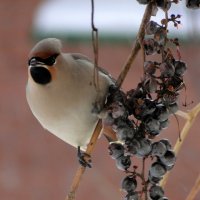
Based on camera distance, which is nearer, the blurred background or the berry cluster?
the berry cluster

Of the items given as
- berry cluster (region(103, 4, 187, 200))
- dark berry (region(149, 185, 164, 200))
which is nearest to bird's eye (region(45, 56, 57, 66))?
berry cluster (region(103, 4, 187, 200))

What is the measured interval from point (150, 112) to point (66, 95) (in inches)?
12.0

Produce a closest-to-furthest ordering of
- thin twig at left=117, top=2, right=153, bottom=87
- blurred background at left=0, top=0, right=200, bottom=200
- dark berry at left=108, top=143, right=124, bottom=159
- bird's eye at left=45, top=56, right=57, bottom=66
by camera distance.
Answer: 1. thin twig at left=117, top=2, right=153, bottom=87
2. dark berry at left=108, top=143, right=124, bottom=159
3. bird's eye at left=45, top=56, right=57, bottom=66
4. blurred background at left=0, top=0, right=200, bottom=200

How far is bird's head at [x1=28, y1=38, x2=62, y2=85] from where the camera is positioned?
41.1 inches

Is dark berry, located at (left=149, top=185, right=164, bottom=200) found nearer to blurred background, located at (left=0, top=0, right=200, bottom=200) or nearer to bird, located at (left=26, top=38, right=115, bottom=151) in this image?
bird, located at (left=26, top=38, right=115, bottom=151)

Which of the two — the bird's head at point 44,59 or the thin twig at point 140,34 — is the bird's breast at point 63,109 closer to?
the bird's head at point 44,59

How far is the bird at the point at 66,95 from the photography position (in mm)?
1127

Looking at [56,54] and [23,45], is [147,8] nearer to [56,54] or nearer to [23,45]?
[56,54]

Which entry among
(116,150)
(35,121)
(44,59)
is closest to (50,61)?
(44,59)

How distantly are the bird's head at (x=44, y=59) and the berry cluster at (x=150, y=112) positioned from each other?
0.16 meters

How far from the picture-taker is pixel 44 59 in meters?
1.07

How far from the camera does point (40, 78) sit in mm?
1126

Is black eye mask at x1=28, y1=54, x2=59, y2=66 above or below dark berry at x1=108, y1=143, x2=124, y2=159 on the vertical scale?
above

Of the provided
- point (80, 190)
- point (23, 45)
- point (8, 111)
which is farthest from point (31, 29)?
point (80, 190)
